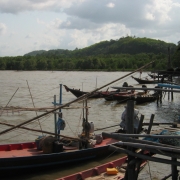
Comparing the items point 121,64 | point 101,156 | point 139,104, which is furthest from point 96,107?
point 121,64

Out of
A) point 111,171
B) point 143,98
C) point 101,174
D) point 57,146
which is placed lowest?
point 101,174

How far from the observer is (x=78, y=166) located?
42.3 feet

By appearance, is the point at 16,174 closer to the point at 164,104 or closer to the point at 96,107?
the point at 96,107

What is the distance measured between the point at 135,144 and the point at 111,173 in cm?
435

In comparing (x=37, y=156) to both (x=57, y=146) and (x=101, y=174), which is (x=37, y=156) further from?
(x=101, y=174)

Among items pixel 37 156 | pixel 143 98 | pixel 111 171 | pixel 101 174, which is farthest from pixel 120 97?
pixel 111 171

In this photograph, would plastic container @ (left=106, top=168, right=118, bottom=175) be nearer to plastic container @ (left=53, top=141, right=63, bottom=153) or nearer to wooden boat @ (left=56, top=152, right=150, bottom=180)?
wooden boat @ (left=56, top=152, right=150, bottom=180)

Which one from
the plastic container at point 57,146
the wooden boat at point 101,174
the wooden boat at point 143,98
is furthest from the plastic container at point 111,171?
the wooden boat at point 143,98

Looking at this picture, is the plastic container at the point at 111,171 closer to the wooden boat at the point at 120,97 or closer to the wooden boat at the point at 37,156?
the wooden boat at the point at 37,156

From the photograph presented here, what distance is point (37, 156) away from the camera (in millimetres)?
11883

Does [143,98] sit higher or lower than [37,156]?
higher

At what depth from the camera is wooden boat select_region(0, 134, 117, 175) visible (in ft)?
38.0

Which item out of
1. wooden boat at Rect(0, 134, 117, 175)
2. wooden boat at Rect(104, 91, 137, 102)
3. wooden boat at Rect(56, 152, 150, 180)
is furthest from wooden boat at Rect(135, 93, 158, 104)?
wooden boat at Rect(56, 152, 150, 180)

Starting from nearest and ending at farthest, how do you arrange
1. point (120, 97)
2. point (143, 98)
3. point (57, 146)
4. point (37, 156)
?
point (37, 156) → point (57, 146) → point (120, 97) → point (143, 98)
